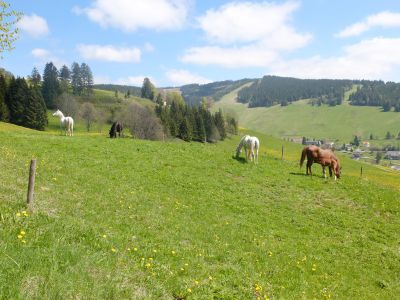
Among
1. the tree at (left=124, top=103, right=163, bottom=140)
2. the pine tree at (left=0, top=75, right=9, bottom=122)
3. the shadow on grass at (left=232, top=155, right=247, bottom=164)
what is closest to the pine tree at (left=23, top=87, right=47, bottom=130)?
the pine tree at (left=0, top=75, right=9, bottom=122)

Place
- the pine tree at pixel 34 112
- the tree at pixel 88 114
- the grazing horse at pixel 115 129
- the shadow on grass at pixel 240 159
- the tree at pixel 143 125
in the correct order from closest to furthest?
1. the shadow on grass at pixel 240 159
2. the grazing horse at pixel 115 129
3. the pine tree at pixel 34 112
4. the tree at pixel 143 125
5. the tree at pixel 88 114

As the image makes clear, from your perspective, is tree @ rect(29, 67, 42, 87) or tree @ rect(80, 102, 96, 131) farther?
tree @ rect(29, 67, 42, 87)

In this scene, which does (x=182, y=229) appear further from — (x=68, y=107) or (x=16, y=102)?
(x=68, y=107)

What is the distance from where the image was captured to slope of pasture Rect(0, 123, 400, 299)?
9.32 metres

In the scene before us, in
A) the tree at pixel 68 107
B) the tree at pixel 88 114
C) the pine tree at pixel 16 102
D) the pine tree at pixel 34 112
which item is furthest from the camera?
the tree at pixel 88 114

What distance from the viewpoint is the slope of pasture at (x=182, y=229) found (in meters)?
9.32

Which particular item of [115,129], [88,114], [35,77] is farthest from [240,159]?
[35,77]

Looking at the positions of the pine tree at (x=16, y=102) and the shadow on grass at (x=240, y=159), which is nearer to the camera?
the shadow on grass at (x=240, y=159)

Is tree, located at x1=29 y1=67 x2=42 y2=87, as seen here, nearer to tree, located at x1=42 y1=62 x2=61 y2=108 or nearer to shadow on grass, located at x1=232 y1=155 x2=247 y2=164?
tree, located at x1=42 y1=62 x2=61 y2=108

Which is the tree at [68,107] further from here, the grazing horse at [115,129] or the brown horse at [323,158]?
the brown horse at [323,158]

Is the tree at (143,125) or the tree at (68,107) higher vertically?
the tree at (68,107)

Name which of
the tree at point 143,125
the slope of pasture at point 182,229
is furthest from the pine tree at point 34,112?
the slope of pasture at point 182,229

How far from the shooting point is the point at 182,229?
15.9 metres

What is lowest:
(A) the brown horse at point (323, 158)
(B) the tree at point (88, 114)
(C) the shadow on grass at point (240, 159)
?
(C) the shadow on grass at point (240, 159)
